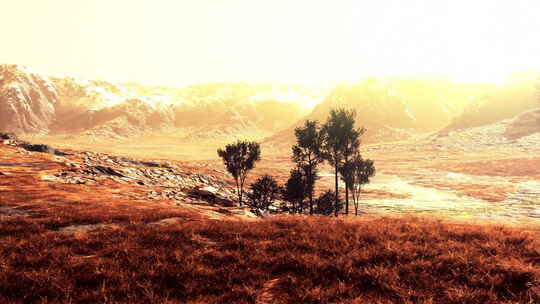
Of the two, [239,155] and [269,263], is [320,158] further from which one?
[269,263]

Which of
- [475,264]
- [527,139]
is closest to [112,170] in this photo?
[475,264]

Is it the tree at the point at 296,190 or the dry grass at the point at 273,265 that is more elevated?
the dry grass at the point at 273,265

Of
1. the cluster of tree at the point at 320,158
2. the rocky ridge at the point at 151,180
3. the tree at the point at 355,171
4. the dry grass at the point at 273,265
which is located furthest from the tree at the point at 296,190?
the dry grass at the point at 273,265

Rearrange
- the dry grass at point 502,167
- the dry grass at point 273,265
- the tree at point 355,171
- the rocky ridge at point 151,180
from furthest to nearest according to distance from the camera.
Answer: the dry grass at point 502,167 → the tree at point 355,171 → the rocky ridge at point 151,180 → the dry grass at point 273,265

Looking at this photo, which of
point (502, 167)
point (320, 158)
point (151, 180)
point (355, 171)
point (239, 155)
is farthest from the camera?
point (502, 167)

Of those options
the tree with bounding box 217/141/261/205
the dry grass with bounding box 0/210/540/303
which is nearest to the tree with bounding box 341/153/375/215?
the tree with bounding box 217/141/261/205

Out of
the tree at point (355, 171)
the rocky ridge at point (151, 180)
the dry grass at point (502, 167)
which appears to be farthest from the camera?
the dry grass at point (502, 167)

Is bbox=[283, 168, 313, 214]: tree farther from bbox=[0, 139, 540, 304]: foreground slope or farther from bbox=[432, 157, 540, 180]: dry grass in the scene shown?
bbox=[432, 157, 540, 180]: dry grass

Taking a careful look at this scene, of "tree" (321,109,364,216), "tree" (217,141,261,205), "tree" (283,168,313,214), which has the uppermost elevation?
"tree" (321,109,364,216)

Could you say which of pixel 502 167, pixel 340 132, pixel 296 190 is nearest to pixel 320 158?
pixel 340 132

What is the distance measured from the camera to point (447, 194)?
73.3 metres

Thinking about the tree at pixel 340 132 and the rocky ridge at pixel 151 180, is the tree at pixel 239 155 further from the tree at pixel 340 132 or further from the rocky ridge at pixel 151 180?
the tree at pixel 340 132

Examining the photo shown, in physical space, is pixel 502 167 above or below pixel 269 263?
→ below

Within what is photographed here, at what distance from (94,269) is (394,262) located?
751 centimetres
